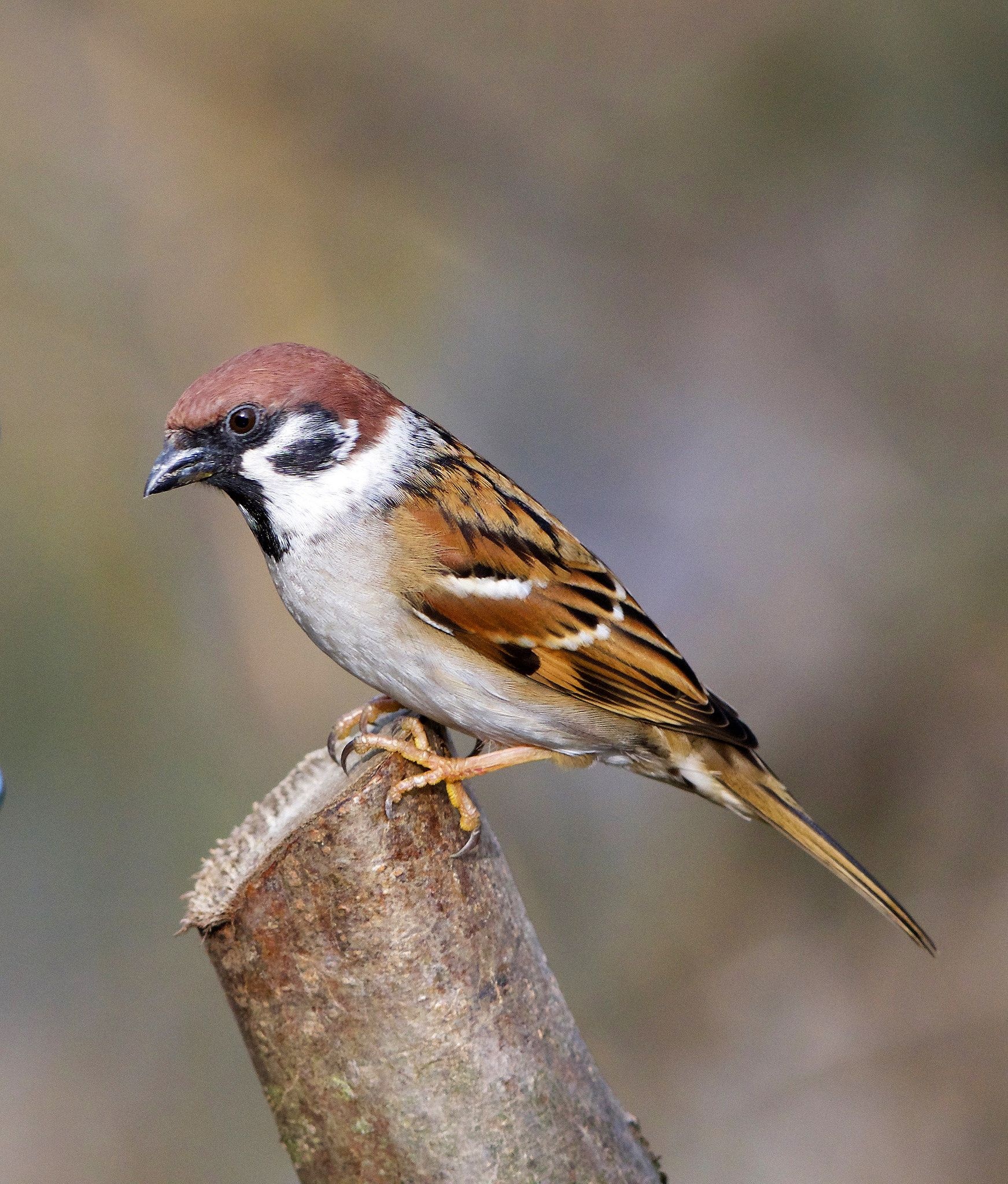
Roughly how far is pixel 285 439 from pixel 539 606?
0.76 m

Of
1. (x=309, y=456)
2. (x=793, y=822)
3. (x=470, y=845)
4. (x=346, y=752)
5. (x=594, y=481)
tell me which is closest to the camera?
(x=470, y=845)

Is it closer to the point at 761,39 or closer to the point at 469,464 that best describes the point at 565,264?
the point at 761,39

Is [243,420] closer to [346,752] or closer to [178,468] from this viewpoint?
[178,468]

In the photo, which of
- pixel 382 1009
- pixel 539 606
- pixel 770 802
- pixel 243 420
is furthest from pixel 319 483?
pixel 770 802

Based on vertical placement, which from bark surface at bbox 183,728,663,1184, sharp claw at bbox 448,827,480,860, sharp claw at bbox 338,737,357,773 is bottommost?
bark surface at bbox 183,728,663,1184

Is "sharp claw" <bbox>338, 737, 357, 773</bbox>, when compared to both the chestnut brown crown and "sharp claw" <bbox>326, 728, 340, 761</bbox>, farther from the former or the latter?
the chestnut brown crown

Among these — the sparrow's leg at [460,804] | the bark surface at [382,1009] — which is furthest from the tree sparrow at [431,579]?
the bark surface at [382,1009]

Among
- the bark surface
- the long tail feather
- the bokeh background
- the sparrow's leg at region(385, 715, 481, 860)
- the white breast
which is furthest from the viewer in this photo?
the bokeh background

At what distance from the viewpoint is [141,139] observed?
5.79 metres

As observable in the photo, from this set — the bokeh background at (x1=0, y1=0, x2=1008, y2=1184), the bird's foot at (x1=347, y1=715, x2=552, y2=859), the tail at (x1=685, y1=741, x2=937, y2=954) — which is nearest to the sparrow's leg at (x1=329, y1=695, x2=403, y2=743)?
the bird's foot at (x1=347, y1=715, x2=552, y2=859)

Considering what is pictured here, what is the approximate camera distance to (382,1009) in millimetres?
2213

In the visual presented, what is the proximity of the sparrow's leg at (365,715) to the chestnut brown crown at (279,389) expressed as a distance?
747 mm

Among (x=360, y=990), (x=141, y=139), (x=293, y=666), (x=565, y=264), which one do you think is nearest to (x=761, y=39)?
(x=565, y=264)

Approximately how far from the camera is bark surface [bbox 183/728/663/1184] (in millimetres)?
2195
